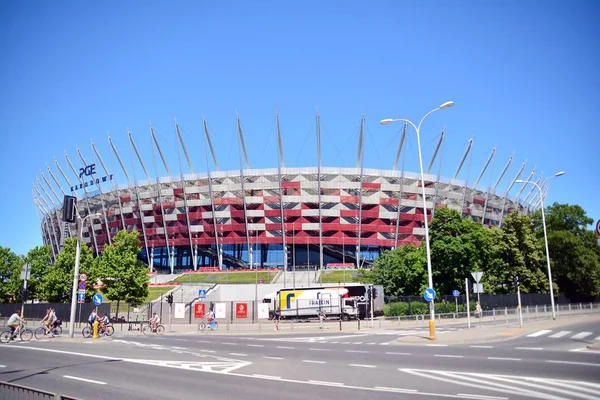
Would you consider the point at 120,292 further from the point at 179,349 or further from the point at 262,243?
the point at 262,243

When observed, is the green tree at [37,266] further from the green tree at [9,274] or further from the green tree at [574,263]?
the green tree at [574,263]

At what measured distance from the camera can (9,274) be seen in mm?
63594

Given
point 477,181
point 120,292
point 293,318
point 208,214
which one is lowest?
point 293,318

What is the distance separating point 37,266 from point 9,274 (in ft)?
36.9

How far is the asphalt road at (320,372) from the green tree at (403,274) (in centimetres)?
2800

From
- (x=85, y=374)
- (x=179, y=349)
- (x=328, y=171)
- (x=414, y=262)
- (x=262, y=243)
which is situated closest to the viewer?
(x=85, y=374)

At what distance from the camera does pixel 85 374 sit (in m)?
13.4

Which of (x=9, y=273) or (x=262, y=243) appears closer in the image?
(x=9, y=273)

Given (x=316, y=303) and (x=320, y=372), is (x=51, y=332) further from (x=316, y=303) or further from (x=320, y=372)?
(x=316, y=303)

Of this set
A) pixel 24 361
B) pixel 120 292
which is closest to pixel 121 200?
pixel 120 292

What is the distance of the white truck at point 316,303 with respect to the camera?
153 ft

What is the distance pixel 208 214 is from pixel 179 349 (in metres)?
67.2

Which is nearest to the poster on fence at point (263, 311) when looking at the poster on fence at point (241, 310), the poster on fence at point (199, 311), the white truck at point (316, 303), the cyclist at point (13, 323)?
the poster on fence at point (241, 310)

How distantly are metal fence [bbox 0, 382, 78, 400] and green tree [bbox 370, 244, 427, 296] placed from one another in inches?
1769
